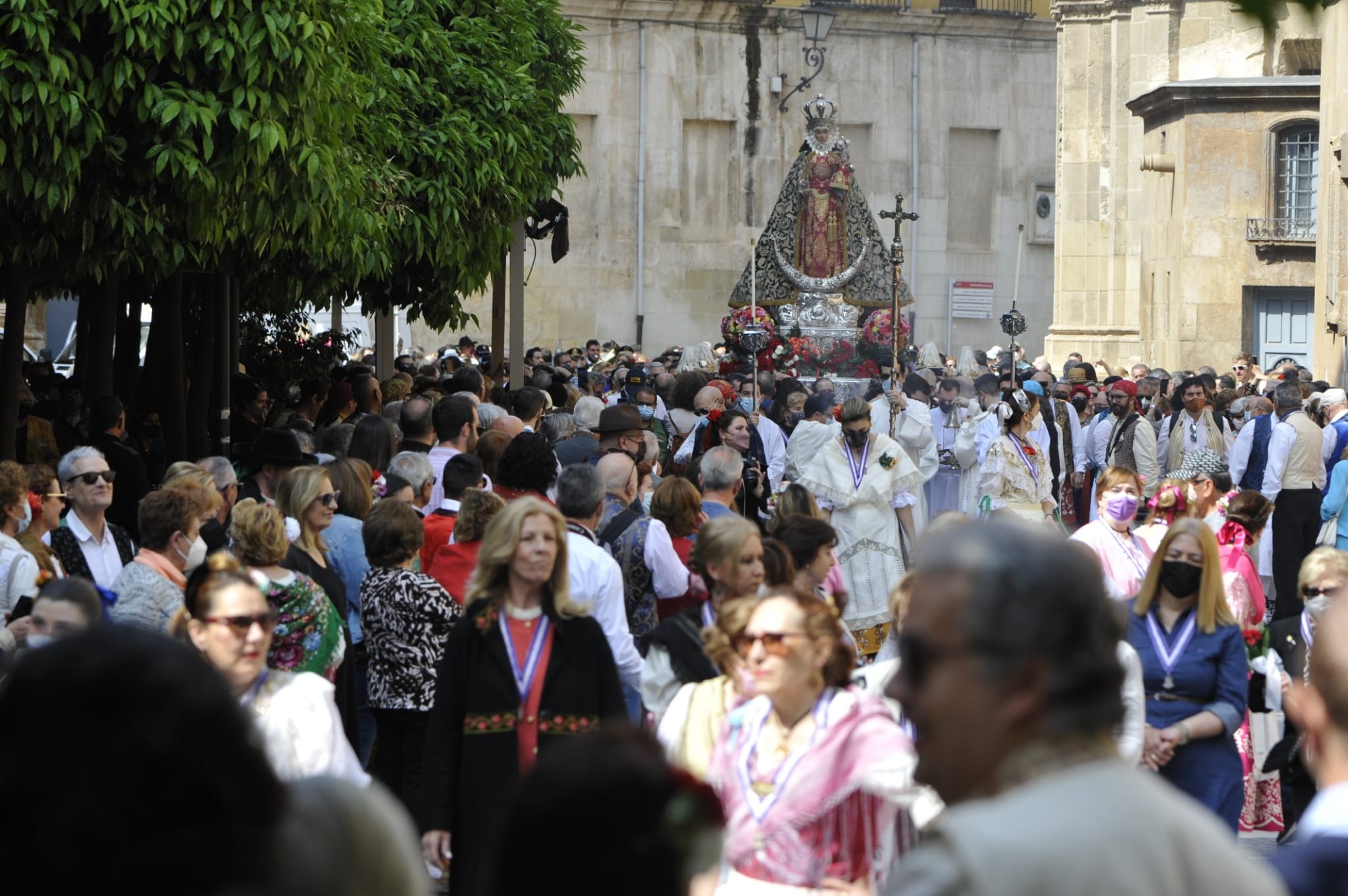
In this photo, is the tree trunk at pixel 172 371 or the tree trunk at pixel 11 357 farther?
the tree trunk at pixel 172 371

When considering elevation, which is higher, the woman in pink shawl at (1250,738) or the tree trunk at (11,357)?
the tree trunk at (11,357)

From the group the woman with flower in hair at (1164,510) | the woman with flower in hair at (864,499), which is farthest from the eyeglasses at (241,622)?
the woman with flower in hair at (864,499)

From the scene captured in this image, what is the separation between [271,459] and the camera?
10.0m

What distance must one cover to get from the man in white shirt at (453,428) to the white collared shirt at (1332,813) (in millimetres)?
8455

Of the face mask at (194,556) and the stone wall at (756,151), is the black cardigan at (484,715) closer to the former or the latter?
the face mask at (194,556)

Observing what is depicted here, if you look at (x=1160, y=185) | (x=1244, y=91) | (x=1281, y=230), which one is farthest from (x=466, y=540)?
(x=1160, y=185)

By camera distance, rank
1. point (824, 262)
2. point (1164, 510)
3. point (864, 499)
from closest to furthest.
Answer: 1. point (1164, 510)
2. point (864, 499)
3. point (824, 262)

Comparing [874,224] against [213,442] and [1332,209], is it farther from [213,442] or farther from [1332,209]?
[213,442]

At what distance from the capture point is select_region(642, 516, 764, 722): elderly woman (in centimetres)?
610

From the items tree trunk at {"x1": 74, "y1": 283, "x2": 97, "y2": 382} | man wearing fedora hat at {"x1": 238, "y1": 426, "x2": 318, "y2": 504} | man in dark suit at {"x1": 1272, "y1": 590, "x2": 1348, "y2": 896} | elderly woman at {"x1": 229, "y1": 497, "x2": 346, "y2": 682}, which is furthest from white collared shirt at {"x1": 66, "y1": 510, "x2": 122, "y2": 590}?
tree trunk at {"x1": 74, "y1": 283, "x2": 97, "y2": 382}

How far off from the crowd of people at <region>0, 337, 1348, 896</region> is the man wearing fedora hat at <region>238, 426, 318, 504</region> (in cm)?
2

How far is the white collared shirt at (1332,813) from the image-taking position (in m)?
2.86

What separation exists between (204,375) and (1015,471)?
7467mm

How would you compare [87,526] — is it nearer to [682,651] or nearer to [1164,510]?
[682,651]
